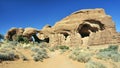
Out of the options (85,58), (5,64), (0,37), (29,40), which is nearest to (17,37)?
(29,40)

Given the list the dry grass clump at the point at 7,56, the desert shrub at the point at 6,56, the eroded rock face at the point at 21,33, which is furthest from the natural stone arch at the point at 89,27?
the desert shrub at the point at 6,56

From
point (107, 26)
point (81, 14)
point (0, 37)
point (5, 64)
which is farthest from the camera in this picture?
point (0, 37)

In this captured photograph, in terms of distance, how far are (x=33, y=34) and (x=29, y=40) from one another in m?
1.45

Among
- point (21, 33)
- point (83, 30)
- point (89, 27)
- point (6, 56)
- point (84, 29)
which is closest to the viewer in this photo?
point (6, 56)

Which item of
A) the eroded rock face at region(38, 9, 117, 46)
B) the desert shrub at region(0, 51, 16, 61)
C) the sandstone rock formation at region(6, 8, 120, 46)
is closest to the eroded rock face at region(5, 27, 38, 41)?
the sandstone rock formation at region(6, 8, 120, 46)

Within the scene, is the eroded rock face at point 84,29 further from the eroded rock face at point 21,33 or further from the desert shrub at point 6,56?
the desert shrub at point 6,56

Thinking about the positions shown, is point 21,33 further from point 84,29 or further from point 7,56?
point 7,56

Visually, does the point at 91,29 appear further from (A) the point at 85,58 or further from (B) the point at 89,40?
(A) the point at 85,58

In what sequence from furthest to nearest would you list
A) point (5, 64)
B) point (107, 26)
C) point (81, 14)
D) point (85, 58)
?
1. point (81, 14)
2. point (107, 26)
3. point (85, 58)
4. point (5, 64)

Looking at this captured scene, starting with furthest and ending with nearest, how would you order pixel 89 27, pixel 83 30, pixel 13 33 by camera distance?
pixel 13 33, pixel 83 30, pixel 89 27

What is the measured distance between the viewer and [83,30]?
40.4m

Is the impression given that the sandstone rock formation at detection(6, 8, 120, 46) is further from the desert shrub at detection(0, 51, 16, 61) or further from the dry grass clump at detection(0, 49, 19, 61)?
the desert shrub at detection(0, 51, 16, 61)

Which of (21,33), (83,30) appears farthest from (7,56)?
(21,33)

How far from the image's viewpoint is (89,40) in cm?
3688
